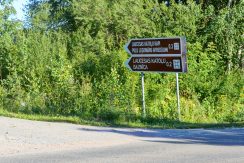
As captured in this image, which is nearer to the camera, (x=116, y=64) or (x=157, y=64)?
(x=157, y=64)

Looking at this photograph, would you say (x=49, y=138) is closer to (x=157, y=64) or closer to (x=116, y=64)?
(x=157, y=64)

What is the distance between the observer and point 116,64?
66.8 ft

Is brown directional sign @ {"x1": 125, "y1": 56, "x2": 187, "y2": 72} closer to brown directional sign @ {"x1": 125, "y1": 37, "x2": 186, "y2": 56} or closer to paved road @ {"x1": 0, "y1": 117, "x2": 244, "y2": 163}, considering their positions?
brown directional sign @ {"x1": 125, "y1": 37, "x2": 186, "y2": 56}

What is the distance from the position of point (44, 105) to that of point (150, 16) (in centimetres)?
988

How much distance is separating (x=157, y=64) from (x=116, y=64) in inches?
164

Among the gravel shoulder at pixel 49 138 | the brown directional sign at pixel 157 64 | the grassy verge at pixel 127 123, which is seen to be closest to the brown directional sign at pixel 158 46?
the brown directional sign at pixel 157 64

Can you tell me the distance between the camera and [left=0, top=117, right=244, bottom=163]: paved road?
29.1 ft

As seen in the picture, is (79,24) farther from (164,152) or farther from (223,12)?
(164,152)

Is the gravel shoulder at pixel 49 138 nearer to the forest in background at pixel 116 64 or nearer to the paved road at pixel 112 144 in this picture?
the paved road at pixel 112 144

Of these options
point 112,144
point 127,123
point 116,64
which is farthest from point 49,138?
point 116,64

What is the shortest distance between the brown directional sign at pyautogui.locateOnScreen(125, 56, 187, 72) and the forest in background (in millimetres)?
1342

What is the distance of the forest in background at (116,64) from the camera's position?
17625 millimetres

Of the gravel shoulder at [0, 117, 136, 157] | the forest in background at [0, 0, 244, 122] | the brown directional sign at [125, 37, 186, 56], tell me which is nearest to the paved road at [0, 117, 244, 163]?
the gravel shoulder at [0, 117, 136, 157]

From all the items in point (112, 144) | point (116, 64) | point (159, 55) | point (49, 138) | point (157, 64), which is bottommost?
point (112, 144)
